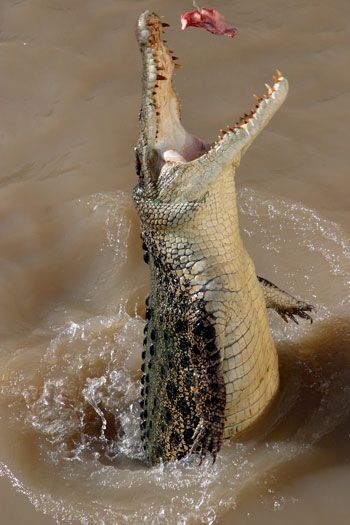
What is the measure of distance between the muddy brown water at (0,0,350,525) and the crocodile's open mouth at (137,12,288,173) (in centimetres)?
127

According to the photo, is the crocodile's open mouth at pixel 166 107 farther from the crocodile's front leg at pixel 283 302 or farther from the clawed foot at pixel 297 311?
the clawed foot at pixel 297 311

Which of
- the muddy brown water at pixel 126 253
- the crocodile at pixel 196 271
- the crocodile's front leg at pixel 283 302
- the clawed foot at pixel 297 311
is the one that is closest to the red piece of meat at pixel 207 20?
the crocodile at pixel 196 271

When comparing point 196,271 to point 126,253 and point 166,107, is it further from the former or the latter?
point 126,253

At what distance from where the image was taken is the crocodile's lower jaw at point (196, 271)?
315 centimetres

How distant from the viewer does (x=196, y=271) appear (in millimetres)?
3227

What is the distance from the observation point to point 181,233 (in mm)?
3264

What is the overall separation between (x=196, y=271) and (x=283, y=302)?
2.19 ft

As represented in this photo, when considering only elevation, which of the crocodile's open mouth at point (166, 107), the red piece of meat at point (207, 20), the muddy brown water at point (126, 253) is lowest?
the muddy brown water at point (126, 253)

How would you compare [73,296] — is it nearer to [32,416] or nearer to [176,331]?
[32,416]

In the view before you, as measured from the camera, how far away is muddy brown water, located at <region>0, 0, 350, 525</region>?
339 cm

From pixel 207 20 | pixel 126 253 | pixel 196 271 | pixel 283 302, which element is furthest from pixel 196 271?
pixel 126 253

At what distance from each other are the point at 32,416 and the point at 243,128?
1.89 meters

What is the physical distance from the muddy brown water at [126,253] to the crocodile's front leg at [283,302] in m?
0.24

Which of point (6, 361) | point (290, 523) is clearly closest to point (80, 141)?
point (6, 361)
